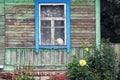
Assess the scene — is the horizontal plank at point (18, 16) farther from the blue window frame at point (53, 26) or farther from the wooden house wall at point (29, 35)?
the blue window frame at point (53, 26)

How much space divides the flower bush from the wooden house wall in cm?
60

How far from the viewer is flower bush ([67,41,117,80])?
396 inches

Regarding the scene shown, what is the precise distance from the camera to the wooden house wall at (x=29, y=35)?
11.5 metres

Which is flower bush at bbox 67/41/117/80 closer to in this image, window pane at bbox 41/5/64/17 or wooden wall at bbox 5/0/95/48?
wooden wall at bbox 5/0/95/48

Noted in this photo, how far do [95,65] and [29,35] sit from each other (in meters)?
2.28

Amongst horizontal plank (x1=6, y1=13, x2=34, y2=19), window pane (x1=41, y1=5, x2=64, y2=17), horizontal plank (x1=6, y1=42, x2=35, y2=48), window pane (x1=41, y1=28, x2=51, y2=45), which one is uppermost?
window pane (x1=41, y1=5, x2=64, y2=17)

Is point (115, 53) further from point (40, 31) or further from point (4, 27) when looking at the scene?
point (4, 27)

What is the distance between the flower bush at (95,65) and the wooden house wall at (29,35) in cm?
60

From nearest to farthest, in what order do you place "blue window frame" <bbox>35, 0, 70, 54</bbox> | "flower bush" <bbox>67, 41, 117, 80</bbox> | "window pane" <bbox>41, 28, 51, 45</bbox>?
"flower bush" <bbox>67, 41, 117, 80</bbox>
"blue window frame" <bbox>35, 0, 70, 54</bbox>
"window pane" <bbox>41, 28, 51, 45</bbox>

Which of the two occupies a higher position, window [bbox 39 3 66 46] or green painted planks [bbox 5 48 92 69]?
window [bbox 39 3 66 46]

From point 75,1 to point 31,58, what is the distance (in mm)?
2222

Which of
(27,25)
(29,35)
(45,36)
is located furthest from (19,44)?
(45,36)

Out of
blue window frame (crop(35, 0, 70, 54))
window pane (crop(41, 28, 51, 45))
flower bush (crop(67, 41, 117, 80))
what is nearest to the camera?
flower bush (crop(67, 41, 117, 80))

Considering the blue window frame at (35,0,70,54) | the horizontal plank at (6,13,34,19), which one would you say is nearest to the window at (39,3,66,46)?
the blue window frame at (35,0,70,54)
